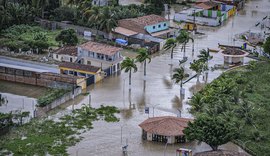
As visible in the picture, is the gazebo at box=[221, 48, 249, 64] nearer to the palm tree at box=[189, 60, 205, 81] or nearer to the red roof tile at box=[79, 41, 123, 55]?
the palm tree at box=[189, 60, 205, 81]

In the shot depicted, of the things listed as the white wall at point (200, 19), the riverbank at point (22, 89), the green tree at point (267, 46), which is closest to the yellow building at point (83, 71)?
the riverbank at point (22, 89)

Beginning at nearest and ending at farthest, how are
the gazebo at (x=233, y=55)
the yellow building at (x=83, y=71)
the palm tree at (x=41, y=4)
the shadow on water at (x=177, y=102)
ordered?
1. the shadow on water at (x=177, y=102)
2. the yellow building at (x=83, y=71)
3. the gazebo at (x=233, y=55)
4. the palm tree at (x=41, y=4)

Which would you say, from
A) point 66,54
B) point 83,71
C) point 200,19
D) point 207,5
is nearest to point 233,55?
point 83,71

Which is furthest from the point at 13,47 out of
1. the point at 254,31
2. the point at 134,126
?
the point at 254,31

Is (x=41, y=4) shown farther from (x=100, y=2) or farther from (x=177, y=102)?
(x=177, y=102)

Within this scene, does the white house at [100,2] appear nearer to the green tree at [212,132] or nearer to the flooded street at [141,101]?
the flooded street at [141,101]

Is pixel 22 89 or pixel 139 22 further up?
pixel 139 22
